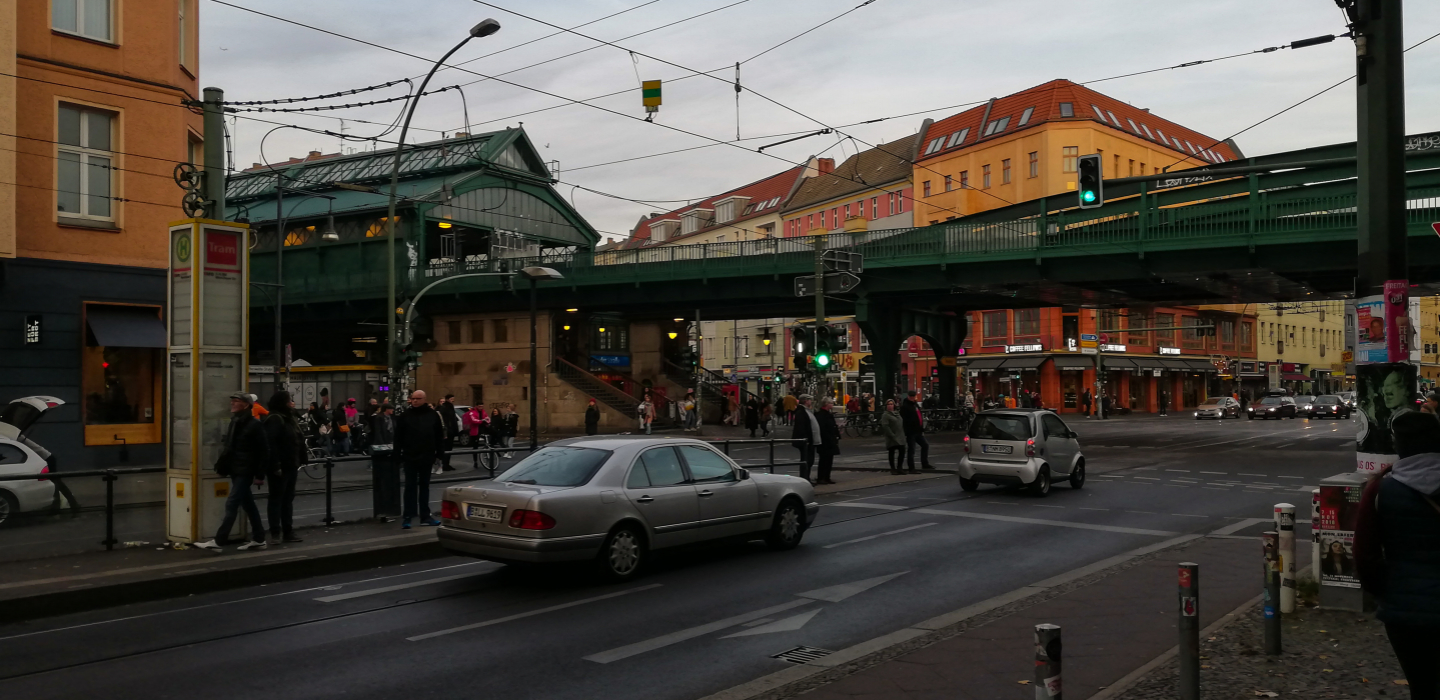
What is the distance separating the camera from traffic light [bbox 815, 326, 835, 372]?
72.7ft

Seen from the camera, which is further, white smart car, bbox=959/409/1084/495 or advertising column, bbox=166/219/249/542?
white smart car, bbox=959/409/1084/495

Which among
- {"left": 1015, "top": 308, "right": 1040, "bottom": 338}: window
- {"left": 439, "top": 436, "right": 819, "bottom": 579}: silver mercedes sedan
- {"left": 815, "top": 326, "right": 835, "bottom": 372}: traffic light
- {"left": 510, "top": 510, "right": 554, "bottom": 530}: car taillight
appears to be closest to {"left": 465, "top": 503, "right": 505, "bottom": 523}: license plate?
{"left": 439, "top": 436, "right": 819, "bottom": 579}: silver mercedes sedan

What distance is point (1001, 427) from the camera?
19.2m

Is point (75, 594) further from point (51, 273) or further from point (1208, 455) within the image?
point (1208, 455)

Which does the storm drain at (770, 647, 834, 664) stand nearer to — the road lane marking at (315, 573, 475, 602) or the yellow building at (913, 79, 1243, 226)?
the road lane marking at (315, 573, 475, 602)

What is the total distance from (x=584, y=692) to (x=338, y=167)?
61.0 m

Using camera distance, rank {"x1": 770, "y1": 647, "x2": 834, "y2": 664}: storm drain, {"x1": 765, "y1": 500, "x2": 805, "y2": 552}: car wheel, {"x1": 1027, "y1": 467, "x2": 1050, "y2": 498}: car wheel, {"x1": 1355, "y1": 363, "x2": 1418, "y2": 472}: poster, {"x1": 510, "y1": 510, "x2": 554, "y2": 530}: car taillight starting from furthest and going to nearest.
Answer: {"x1": 1027, "y1": 467, "x2": 1050, "y2": 498}: car wheel < {"x1": 765, "y1": 500, "x2": 805, "y2": 552}: car wheel < {"x1": 510, "y1": 510, "x2": 554, "y2": 530}: car taillight < {"x1": 1355, "y1": 363, "x2": 1418, "y2": 472}: poster < {"x1": 770, "y1": 647, "x2": 834, "y2": 664}: storm drain

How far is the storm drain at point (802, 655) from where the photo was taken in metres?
7.36

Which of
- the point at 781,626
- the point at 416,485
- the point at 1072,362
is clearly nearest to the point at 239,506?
the point at 416,485

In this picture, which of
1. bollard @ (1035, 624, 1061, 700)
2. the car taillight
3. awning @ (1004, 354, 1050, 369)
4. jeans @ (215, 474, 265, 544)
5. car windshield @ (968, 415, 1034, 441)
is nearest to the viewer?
bollard @ (1035, 624, 1061, 700)

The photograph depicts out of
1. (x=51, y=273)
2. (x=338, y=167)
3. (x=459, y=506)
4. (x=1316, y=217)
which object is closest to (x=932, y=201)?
(x=338, y=167)

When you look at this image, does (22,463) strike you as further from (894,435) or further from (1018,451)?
(894,435)

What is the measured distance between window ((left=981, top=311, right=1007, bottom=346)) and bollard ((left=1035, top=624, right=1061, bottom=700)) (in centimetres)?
7323

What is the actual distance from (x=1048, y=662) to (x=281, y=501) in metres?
9.94
